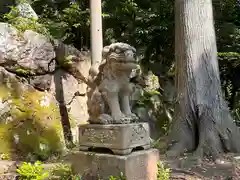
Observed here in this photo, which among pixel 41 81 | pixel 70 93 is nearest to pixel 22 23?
pixel 41 81

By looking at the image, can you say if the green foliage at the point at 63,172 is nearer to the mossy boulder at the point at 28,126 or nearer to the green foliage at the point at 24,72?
the mossy boulder at the point at 28,126

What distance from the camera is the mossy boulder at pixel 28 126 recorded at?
609 centimetres

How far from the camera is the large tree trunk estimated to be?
232 inches

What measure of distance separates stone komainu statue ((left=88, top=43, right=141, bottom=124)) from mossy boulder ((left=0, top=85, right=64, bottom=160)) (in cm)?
253

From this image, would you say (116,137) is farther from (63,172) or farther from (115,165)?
(63,172)

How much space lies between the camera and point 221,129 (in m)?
5.91

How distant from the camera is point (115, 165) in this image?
12.2ft

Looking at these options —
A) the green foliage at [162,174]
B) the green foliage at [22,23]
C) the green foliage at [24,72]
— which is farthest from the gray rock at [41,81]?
the green foliage at [162,174]

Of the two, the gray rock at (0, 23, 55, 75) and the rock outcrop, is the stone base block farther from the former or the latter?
the gray rock at (0, 23, 55, 75)

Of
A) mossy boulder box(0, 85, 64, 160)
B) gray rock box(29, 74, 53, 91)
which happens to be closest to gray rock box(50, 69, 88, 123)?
gray rock box(29, 74, 53, 91)

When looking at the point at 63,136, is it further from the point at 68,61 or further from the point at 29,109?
the point at 68,61

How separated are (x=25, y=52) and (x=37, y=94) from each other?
3.20ft

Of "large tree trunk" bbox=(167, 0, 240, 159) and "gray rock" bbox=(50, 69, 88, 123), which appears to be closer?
"large tree trunk" bbox=(167, 0, 240, 159)

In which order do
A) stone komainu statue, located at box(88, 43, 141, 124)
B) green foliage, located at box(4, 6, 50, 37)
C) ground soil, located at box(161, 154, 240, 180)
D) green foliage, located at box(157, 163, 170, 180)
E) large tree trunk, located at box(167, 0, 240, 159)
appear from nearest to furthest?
stone komainu statue, located at box(88, 43, 141, 124)
green foliage, located at box(157, 163, 170, 180)
ground soil, located at box(161, 154, 240, 180)
large tree trunk, located at box(167, 0, 240, 159)
green foliage, located at box(4, 6, 50, 37)
